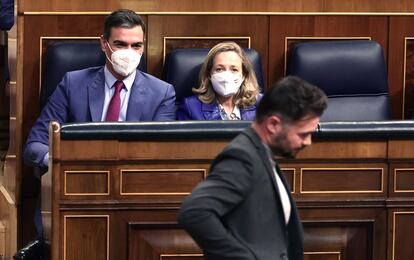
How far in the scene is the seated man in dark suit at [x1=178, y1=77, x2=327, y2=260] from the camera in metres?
3.06

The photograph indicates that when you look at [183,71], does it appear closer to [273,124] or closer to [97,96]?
[97,96]

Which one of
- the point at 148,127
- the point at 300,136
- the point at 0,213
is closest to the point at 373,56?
the point at 148,127

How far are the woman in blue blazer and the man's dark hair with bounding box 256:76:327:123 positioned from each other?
1887mm

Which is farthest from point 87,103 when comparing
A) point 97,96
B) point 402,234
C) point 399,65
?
point 399,65

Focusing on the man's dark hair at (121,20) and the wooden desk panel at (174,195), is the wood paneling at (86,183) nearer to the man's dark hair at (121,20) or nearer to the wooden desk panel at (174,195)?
the wooden desk panel at (174,195)

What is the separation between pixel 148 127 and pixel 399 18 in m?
1.94

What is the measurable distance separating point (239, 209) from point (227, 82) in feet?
6.51

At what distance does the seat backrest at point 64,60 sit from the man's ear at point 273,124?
2213mm

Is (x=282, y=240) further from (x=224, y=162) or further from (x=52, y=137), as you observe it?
(x=52, y=137)

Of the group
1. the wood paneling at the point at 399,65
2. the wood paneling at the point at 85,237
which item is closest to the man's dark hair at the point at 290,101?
the wood paneling at the point at 85,237

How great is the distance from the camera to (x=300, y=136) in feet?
10.5

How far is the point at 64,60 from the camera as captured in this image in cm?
525

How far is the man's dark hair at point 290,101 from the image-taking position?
3.15 meters

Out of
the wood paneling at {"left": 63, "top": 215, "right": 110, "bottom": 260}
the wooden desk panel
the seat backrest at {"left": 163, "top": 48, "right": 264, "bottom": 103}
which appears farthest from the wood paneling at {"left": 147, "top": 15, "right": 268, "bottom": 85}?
the wood paneling at {"left": 63, "top": 215, "right": 110, "bottom": 260}
